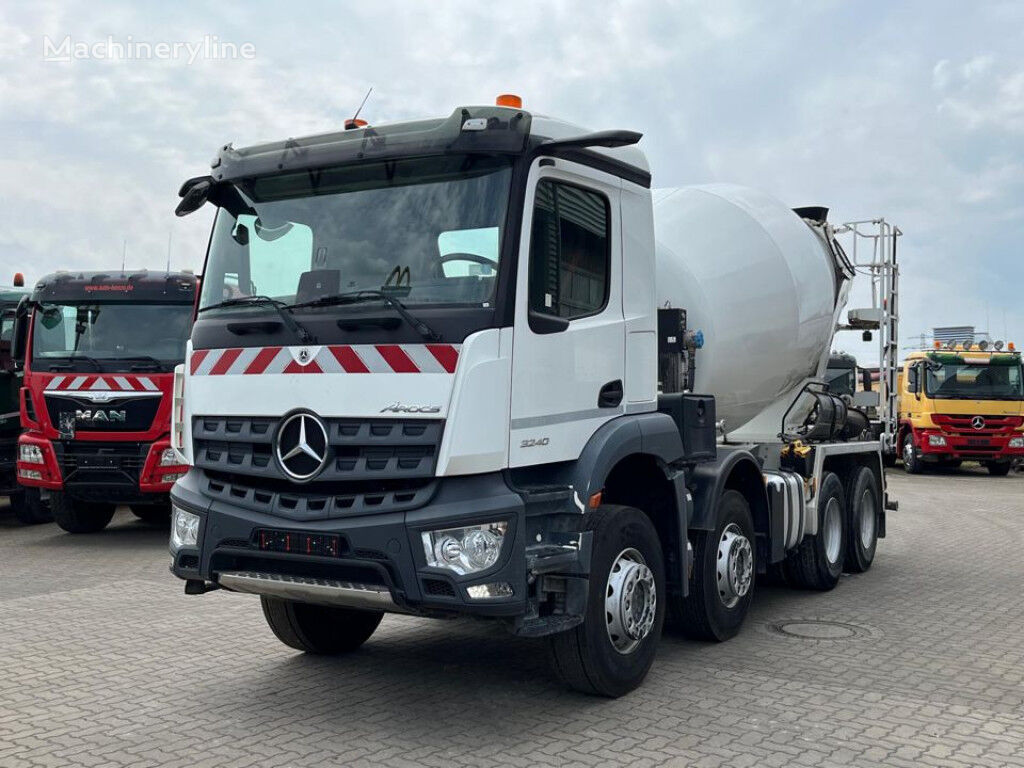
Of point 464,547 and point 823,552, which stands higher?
point 464,547

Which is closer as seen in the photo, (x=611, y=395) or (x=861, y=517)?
(x=611, y=395)

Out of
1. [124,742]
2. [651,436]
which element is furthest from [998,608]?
[124,742]

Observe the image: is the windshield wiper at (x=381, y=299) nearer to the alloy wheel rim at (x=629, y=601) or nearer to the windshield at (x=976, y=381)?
the alloy wheel rim at (x=629, y=601)

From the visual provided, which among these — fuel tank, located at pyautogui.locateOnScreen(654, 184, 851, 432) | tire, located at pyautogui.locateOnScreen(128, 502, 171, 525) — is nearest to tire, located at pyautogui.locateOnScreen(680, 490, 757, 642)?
fuel tank, located at pyautogui.locateOnScreen(654, 184, 851, 432)

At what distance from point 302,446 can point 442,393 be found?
0.76 meters

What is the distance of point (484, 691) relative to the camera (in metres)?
6.05

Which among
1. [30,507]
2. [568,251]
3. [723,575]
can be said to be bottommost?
[30,507]

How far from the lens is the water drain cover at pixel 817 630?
7.46m

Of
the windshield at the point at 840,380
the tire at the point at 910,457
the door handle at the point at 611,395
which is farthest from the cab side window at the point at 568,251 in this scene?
the tire at the point at 910,457

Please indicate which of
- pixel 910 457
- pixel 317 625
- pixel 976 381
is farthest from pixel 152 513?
pixel 976 381

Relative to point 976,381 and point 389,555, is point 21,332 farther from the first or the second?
point 976,381

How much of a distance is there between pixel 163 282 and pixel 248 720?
7561 millimetres

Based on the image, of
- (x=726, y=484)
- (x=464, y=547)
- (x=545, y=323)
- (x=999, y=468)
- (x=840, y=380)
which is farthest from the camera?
(x=999, y=468)

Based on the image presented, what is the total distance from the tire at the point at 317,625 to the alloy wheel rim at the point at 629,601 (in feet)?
5.08
